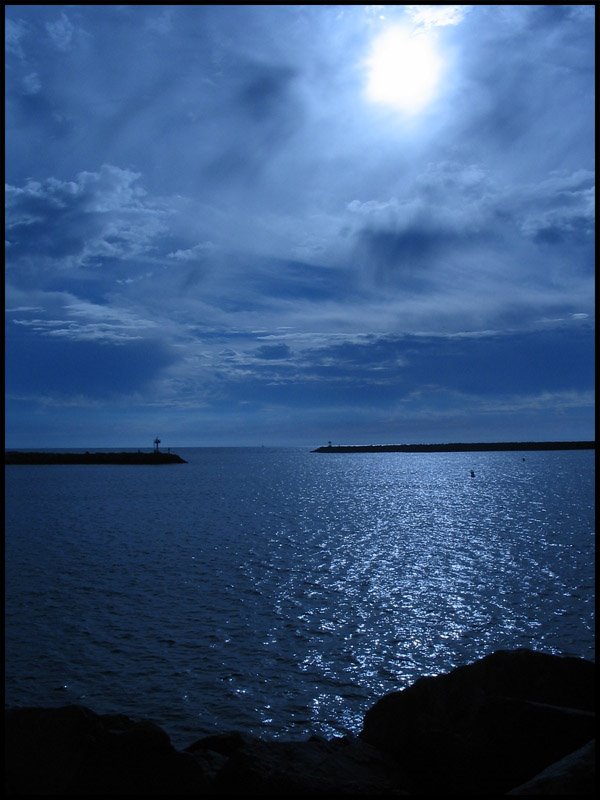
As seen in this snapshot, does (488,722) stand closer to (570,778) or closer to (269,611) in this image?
(570,778)

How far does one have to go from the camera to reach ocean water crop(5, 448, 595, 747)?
14867mm

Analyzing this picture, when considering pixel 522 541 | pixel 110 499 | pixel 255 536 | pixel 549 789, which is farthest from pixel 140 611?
pixel 110 499

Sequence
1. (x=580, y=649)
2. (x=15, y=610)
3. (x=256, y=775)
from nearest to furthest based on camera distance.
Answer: (x=256, y=775), (x=580, y=649), (x=15, y=610)

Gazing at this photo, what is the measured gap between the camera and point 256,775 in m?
8.21

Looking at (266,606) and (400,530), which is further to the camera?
(400,530)

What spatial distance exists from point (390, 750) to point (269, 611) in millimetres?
12227

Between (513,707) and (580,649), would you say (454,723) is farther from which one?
(580,649)

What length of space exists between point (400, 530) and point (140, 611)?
30.7m

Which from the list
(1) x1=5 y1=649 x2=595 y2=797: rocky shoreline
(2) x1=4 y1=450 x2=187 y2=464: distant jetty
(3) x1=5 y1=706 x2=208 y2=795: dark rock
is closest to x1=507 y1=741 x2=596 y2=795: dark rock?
(1) x1=5 y1=649 x2=595 y2=797: rocky shoreline

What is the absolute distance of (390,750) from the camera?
10703 millimetres

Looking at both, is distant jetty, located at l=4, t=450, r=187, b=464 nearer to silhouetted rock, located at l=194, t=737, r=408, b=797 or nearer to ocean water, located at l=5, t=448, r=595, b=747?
ocean water, located at l=5, t=448, r=595, b=747

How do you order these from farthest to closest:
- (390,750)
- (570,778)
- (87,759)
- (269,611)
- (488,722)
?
(269,611) → (390,750) → (488,722) → (87,759) → (570,778)

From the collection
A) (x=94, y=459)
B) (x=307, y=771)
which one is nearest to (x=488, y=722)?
(x=307, y=771)

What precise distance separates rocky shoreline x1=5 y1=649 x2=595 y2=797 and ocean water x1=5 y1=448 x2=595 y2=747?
3099mm
